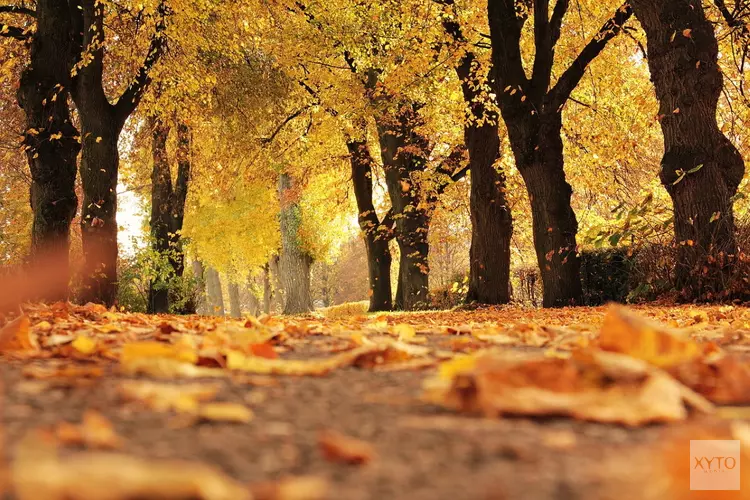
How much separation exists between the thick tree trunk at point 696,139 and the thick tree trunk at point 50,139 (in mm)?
8292

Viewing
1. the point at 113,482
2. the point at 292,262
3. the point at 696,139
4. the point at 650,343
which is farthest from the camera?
the point at 292,262

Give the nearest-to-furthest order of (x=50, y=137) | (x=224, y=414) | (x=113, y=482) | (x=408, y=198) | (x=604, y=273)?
(x=113, y=482), (x=224, y=414), (x=50, y=137), (x=604, y=273), (x=408, y=198)

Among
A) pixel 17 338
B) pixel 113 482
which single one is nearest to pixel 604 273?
pixel 17 338

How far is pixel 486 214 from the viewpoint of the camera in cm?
1545

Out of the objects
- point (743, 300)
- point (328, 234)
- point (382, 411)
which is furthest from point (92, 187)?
point (328, 234)

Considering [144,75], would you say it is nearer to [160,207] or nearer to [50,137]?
[50,137]

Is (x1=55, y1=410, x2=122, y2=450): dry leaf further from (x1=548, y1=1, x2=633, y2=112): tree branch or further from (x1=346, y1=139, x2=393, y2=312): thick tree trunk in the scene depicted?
(x1=346, y1=139, x2=393, y2=312): thick tree trunk

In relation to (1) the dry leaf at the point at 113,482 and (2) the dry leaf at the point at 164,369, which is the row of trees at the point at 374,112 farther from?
(1) the dry leaf at the point at 113,482

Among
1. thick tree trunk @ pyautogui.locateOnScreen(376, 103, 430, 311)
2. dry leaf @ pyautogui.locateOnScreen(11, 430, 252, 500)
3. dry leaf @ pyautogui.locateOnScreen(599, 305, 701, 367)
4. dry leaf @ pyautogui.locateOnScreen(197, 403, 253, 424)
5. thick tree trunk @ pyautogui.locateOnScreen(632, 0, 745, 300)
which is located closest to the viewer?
dry leaf @ pyautogui.locateOnScreen(11, 430, 252, 500)

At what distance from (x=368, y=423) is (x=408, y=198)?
18499 mm

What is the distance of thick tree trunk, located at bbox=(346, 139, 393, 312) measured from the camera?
21594 millimetres

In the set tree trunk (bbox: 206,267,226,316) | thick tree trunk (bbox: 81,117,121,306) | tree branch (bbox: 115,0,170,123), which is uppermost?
tree branch (bbox: 115,0,170,123)

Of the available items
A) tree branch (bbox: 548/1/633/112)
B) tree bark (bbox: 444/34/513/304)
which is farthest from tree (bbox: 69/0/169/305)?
tree branch (bbox: 548/1/633/112)

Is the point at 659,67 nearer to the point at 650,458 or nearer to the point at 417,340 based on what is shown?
the point at 417,340
